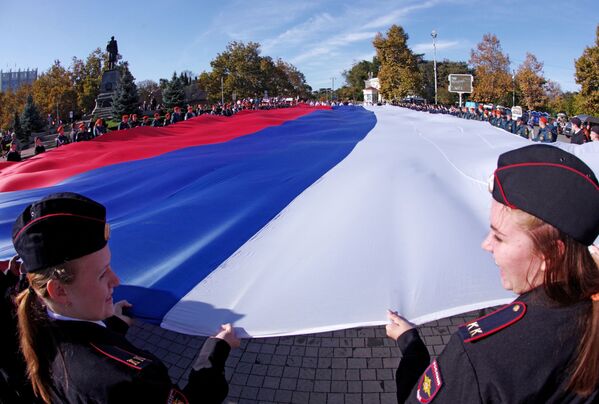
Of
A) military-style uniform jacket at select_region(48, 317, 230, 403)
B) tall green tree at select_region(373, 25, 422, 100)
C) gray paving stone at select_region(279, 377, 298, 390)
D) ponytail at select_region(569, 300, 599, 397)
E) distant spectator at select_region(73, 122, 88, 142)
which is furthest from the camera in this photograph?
tall green tree at select_region(373, 25, 422, 100)

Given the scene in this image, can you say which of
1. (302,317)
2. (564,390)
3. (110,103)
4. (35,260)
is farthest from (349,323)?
(110,103)

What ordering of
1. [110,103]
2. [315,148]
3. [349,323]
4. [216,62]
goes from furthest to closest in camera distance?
[216,62], [110,103], [315,148], [349,323]

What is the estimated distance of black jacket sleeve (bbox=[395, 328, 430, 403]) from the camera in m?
1.27

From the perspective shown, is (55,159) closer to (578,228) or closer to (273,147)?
(273,147)

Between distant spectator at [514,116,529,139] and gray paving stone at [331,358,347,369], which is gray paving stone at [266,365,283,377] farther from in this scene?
distant spectator at [514,116,529,139]

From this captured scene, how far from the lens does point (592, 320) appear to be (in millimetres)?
877

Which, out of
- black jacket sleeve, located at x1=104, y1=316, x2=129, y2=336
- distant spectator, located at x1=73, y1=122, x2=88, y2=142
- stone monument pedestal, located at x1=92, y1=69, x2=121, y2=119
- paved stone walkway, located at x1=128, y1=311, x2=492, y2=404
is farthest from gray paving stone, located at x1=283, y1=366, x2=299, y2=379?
stone monument pedestal, located at x1=92, y1=69, x2=121, y2=119

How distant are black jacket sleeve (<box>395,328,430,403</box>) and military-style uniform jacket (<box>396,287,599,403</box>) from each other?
0.96 ft

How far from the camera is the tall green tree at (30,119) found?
3506cm

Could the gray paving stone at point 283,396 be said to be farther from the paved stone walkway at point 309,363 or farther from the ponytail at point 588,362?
the ponytail at point 588,362

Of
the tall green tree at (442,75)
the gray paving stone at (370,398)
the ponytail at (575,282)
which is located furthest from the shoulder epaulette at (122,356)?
the tall green tree at (442,75)

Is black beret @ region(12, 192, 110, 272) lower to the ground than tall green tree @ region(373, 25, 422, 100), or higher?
lower

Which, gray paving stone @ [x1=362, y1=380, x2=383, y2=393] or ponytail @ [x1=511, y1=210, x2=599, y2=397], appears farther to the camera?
gray paving stone @ [x1=362, y1=380, x2=383, y2=393]

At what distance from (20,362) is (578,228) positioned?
184cm
